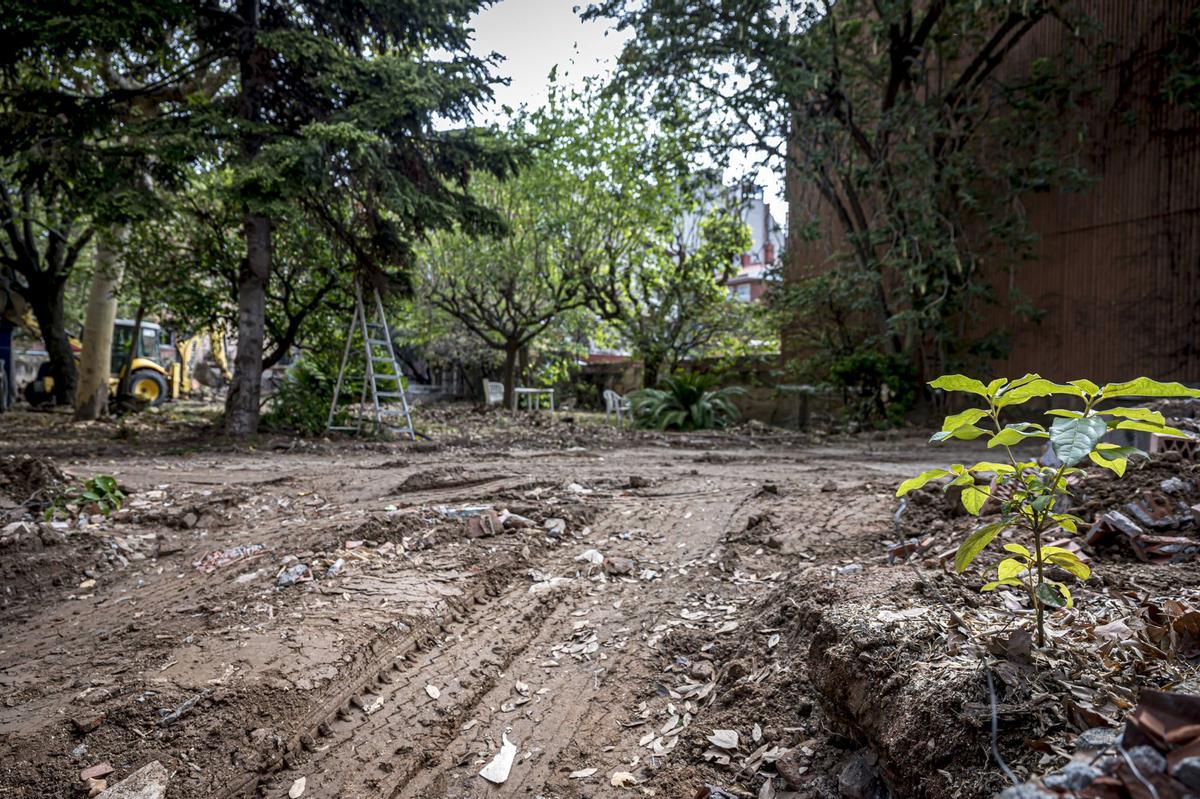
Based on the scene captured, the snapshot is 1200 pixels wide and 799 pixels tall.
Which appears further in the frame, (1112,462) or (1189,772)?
(1112,462)

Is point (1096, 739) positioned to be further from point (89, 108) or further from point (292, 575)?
point (89, 108)

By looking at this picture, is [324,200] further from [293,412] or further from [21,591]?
[21,591]

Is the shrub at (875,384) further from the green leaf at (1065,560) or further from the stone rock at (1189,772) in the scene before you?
the stone rock at (1189,772)

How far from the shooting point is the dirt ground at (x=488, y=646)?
1.81 m

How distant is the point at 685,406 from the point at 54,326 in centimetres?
1254

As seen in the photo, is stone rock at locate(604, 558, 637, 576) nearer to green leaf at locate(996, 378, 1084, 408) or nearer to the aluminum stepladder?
green leaf at locate(996, 378, 1084, 408)

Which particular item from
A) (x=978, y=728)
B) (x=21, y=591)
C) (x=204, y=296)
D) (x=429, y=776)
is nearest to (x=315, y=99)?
(x=204, y=296)

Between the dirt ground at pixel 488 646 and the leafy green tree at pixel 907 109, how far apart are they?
6.19 meters

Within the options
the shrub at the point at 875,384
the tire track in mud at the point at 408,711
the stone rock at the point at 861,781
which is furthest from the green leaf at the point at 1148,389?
the shrub at the point at 875,384

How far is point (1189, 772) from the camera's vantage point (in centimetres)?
89

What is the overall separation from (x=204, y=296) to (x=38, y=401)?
8.41m

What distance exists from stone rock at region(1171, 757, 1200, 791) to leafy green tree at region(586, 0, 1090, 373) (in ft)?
30.0

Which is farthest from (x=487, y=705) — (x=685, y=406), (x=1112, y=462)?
(x=685, y=406)

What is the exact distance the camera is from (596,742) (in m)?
2.06
